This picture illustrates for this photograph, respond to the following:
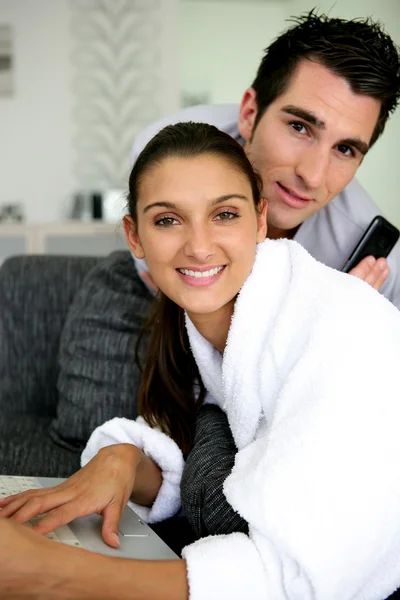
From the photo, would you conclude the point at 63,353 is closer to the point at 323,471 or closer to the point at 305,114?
the point at 305,114

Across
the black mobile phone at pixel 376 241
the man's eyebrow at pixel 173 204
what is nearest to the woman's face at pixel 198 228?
the man's eyebrow at pixel 173 204

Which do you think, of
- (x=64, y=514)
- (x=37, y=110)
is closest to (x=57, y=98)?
(x=37, y=110)

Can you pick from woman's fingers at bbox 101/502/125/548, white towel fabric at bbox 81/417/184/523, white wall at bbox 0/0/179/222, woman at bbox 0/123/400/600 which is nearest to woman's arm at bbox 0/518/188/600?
woman at bbox 0/123/400/600

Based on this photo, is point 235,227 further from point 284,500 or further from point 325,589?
point 325,589

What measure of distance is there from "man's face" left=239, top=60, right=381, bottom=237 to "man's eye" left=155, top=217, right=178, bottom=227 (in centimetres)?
56

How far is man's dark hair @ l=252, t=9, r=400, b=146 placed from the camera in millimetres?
1593

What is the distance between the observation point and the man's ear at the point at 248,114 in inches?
72.4

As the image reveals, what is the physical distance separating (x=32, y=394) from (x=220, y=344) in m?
0.94

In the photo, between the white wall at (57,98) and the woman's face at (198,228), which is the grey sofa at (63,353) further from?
the white wall at (57,98)

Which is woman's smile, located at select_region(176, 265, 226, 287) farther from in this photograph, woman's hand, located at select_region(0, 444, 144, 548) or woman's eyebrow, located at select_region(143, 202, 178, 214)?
woman's hand, located at select_region(0, 444, 144, 548)

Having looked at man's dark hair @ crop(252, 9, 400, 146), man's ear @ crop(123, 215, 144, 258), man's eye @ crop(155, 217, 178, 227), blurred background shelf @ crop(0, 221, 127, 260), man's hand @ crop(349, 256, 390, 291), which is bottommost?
blurred background shelf @ crop(0, 221, 127, 260)

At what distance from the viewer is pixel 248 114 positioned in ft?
6.12

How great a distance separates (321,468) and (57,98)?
4.65 m

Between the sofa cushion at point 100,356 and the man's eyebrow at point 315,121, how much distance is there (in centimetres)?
60
